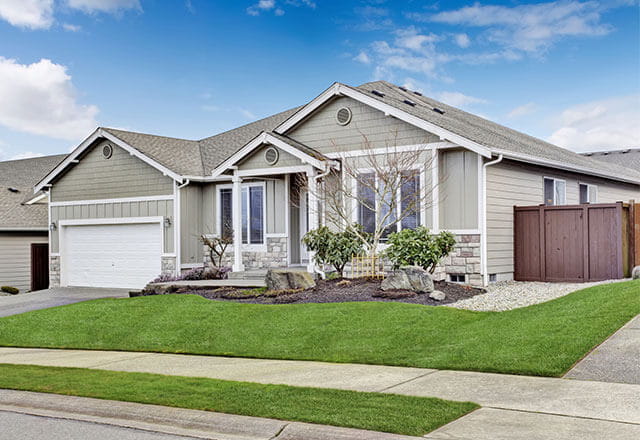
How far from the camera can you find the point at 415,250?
15500 mm

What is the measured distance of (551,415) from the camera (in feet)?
20.9

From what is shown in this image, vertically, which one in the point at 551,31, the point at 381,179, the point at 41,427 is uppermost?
the point at 551,31

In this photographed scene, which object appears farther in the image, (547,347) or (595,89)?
(595,89)

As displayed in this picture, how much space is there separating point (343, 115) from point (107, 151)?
29.8ft

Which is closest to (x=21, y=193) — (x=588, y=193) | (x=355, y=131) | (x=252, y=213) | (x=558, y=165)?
(x=252, y=213)

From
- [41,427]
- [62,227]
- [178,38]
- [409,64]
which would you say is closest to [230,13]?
[178,38]

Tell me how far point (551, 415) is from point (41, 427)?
4.78 meters

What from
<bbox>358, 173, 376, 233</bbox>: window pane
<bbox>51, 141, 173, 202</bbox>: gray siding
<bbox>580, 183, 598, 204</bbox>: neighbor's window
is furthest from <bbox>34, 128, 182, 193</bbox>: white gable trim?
<bbox>580, 183, 598, 204</bbox>: neighbor's window

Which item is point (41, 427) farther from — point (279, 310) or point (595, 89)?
point (595, 89)

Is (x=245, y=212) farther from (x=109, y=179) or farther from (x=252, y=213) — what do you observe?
(x=109, y=179)

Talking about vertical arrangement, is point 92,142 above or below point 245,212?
above

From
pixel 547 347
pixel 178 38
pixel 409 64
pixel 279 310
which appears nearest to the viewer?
pixel 547 347

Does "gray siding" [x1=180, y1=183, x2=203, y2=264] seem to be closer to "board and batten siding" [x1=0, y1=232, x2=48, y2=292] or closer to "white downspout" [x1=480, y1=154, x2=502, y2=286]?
"board and batten siding" [x1=0, y1=232, x2=48, y2=292]

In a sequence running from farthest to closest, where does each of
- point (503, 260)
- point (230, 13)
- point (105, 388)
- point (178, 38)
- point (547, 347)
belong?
point (178, 38) < point (230, 13) < point (503, 260) < point (547, 347) < point (105, 388)
